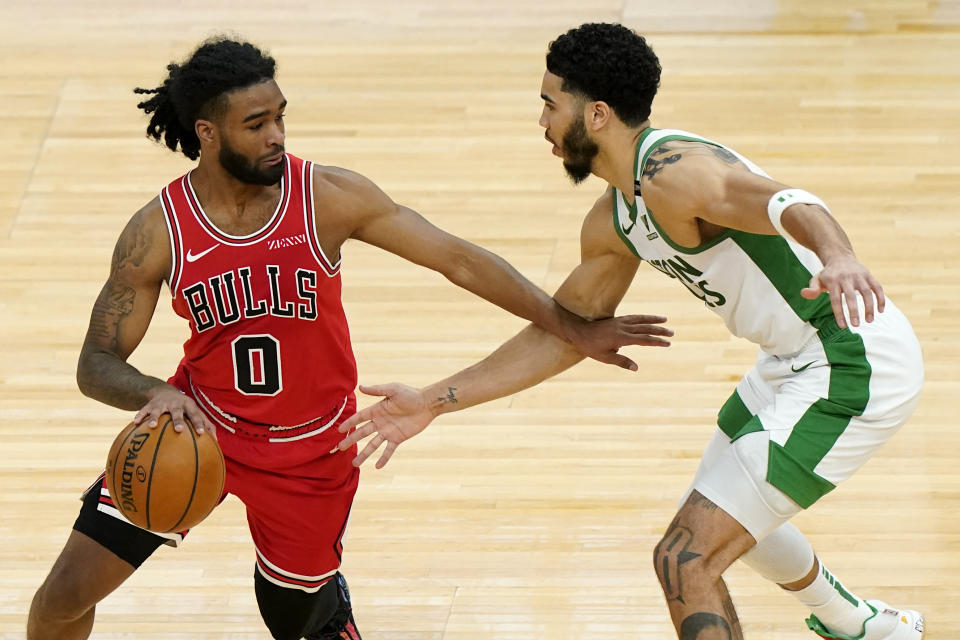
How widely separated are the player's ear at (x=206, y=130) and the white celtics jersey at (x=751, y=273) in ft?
3.73

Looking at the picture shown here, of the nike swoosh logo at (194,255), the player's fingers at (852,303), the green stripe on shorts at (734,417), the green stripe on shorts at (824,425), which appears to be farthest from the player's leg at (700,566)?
the nike swoosh logo at (194,255)

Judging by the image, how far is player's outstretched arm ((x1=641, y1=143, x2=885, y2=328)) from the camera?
3.11 metres

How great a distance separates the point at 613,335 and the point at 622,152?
62 cm

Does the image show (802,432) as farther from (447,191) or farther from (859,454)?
(447,191)

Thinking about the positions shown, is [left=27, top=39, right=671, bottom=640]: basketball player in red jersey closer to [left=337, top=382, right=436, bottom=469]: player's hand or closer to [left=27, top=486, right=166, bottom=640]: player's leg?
[left=27, top=486, right=166, bottom=640]: player's leg

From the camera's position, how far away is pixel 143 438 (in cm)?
373

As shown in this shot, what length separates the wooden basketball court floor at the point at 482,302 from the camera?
4988 mm

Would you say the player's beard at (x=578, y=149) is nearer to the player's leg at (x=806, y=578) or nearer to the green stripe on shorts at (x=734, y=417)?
the green stripe on shorts at (x=734, y=417)

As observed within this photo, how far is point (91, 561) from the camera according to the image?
399 cm

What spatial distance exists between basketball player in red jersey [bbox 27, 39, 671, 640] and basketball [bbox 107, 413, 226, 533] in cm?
6

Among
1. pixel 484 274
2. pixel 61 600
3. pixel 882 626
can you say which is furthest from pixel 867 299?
pixel 61 600

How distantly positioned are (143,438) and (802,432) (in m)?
1.68

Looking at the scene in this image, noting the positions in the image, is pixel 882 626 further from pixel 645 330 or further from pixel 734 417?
pixel 645 330

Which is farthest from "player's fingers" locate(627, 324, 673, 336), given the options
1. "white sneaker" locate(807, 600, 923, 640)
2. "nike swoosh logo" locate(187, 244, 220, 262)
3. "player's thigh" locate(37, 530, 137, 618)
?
"player's thigh" locate(37, 530, 137, 618)
